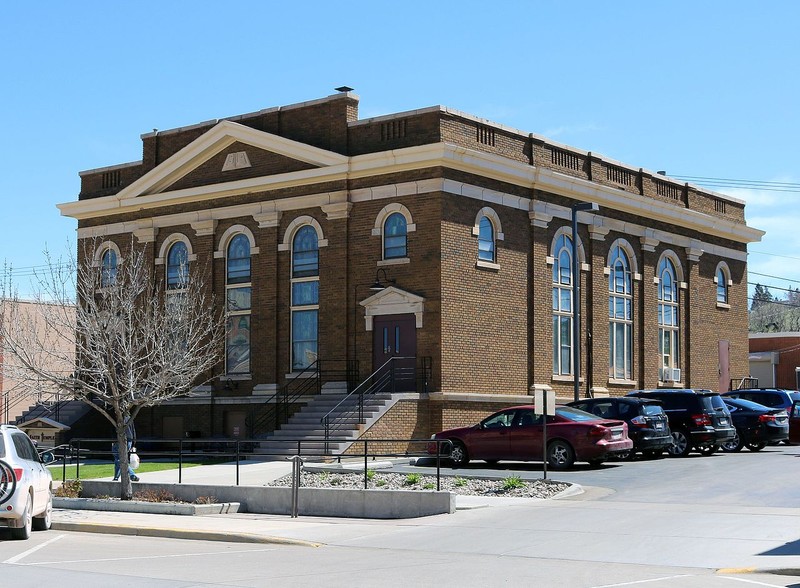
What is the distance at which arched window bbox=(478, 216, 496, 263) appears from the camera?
118 feet

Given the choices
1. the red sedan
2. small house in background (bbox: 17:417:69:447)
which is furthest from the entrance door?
small house in background (bbox: 17:417:69:447)

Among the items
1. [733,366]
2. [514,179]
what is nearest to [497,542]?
[514,179]

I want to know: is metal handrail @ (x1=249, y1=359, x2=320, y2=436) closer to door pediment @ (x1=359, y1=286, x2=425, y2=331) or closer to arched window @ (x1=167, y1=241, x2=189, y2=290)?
door pediment @ (x1=359, y1=286, x2=425, y2=331)

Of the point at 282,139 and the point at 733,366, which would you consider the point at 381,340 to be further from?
the point at 733,366

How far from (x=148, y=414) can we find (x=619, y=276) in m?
17.0

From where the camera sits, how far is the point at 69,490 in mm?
25094

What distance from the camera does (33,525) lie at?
64.4 feet

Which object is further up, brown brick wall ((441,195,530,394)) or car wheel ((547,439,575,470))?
brown brick wall ((441,195,530,394))

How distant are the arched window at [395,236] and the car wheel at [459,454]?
775 cm

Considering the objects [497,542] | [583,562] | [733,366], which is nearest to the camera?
[583,562]

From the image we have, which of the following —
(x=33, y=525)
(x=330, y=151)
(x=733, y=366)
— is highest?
(x=330, y=151)

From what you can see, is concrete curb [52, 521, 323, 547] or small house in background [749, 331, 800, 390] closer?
concrete curb [52, 521, 323, 547]

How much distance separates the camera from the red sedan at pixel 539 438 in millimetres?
27266

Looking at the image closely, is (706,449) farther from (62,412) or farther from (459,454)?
(62,412)
